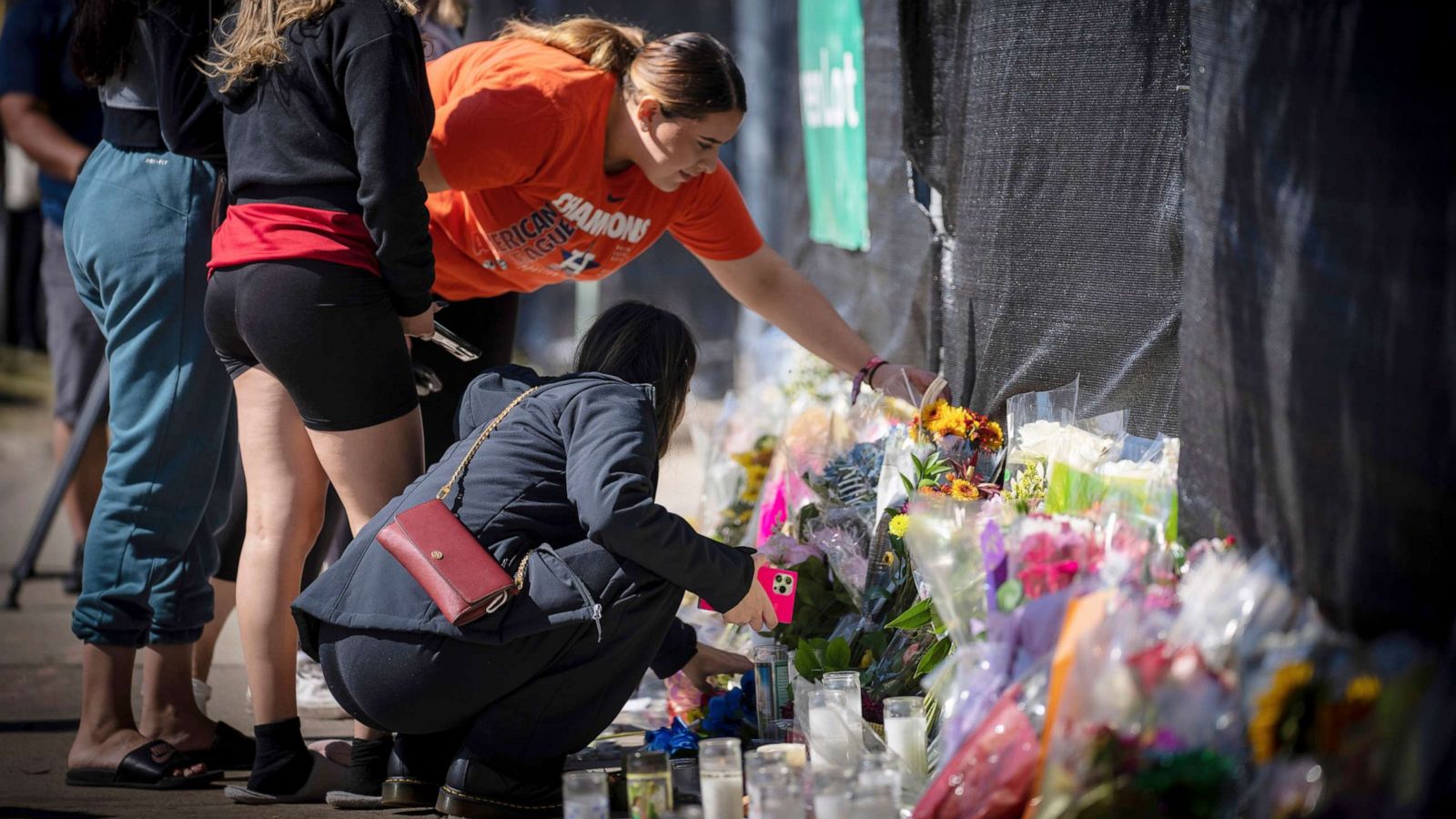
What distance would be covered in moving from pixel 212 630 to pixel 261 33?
158 cm

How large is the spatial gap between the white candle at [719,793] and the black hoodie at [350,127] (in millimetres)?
1085

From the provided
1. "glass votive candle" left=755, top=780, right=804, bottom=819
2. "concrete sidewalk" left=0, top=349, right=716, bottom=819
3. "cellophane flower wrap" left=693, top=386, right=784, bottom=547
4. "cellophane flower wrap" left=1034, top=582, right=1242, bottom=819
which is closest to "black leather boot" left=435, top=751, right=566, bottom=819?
"concrete sidewalk" left=0, top=349, right=716, bottom=819

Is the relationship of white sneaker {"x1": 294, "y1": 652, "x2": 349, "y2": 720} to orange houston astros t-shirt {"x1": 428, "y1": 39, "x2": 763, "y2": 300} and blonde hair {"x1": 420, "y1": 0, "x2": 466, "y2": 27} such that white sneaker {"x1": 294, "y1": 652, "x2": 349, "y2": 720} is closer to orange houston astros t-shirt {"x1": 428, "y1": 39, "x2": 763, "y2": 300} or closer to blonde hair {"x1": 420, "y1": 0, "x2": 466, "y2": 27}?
orange houston astros t-shirt {"x1": 428, "y1": 39, "x2": 763, "y2": 300}

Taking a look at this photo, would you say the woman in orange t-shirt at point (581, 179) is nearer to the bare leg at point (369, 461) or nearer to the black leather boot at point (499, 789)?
the bare leg at point (369, 461)

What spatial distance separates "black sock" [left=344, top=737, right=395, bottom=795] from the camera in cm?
→ 276

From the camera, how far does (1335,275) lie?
178cm

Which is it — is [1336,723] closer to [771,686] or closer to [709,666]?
[771,686]

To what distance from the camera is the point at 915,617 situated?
2646 mm

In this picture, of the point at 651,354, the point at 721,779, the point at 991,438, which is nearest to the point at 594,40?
the point at 651,354

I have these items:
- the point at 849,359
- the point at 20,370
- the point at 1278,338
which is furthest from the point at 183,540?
the point at 20,370

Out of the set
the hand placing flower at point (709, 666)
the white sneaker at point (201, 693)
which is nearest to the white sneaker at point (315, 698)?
the white sneaker at point (201, 693)

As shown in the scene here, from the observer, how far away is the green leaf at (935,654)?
263 centimetres

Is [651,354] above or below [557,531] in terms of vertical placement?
above

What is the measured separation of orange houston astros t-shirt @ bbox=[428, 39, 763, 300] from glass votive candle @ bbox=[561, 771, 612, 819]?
1310mm
